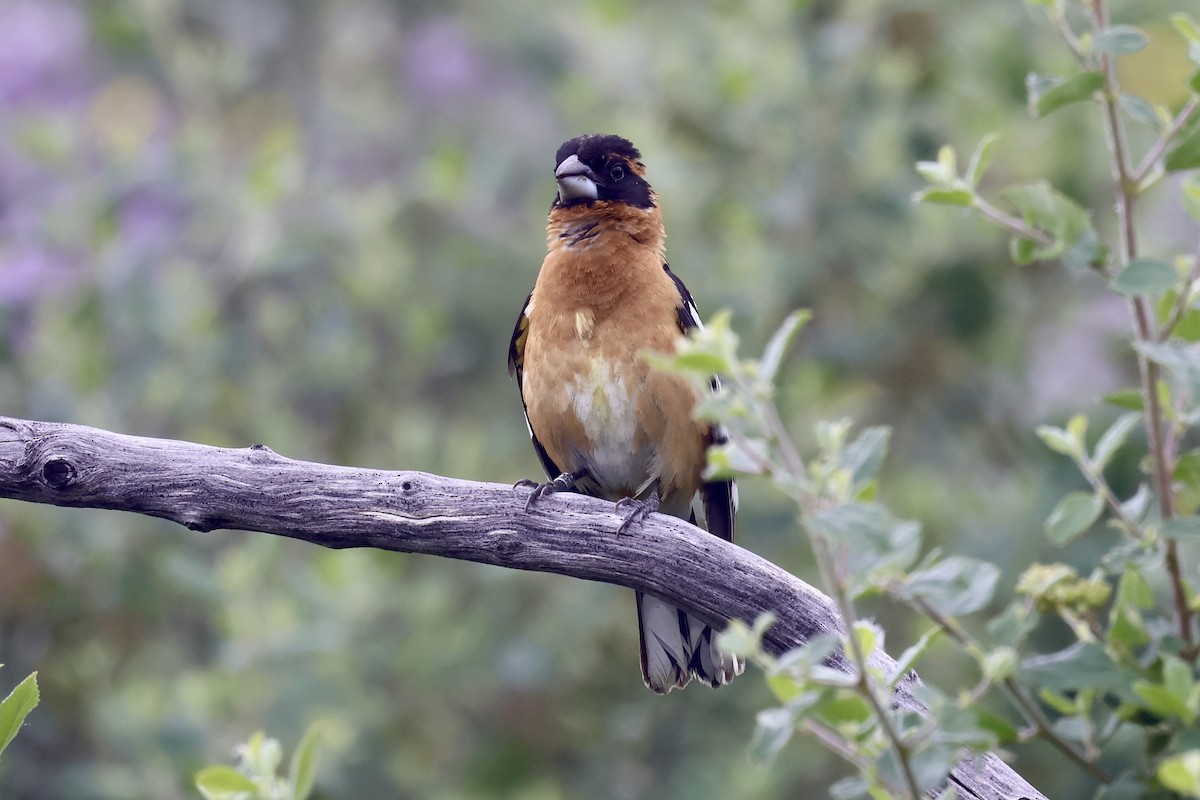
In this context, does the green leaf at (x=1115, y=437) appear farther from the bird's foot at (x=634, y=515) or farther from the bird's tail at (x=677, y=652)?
the bird's tail at (x=677, y=652)

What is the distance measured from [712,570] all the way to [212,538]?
3523 millimetres

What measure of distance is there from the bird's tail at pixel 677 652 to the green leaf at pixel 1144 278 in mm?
2562

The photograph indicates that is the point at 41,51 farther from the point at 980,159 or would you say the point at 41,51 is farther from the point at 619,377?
the point at 980,159

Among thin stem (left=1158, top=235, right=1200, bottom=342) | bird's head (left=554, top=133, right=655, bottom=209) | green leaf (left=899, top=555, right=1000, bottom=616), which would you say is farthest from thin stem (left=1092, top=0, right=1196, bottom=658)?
bird's head (left=554, top=133, right=655, bottom=209)

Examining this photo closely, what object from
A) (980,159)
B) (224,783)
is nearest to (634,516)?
(224,783)

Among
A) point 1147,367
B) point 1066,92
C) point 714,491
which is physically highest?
point 1066,92

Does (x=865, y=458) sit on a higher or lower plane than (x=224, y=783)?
higher

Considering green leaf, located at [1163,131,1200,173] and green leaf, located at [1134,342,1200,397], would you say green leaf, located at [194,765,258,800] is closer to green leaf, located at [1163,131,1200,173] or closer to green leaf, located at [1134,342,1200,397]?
green leaf, located at [1134,342,1200,397]

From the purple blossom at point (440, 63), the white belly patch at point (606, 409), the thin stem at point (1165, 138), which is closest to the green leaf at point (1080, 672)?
the thin stem at point (1165, 138)

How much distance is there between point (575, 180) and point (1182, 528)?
9.61ft

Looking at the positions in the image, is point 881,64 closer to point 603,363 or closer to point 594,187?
point 594,187

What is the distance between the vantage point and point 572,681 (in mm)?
5383

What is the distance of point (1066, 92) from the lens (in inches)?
66.3

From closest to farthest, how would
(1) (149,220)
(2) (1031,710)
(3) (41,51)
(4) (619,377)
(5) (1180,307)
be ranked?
(2) (1031,710), (5) (1180,307), (4) (619,377), (1) (149,220), (3) (41,51)
